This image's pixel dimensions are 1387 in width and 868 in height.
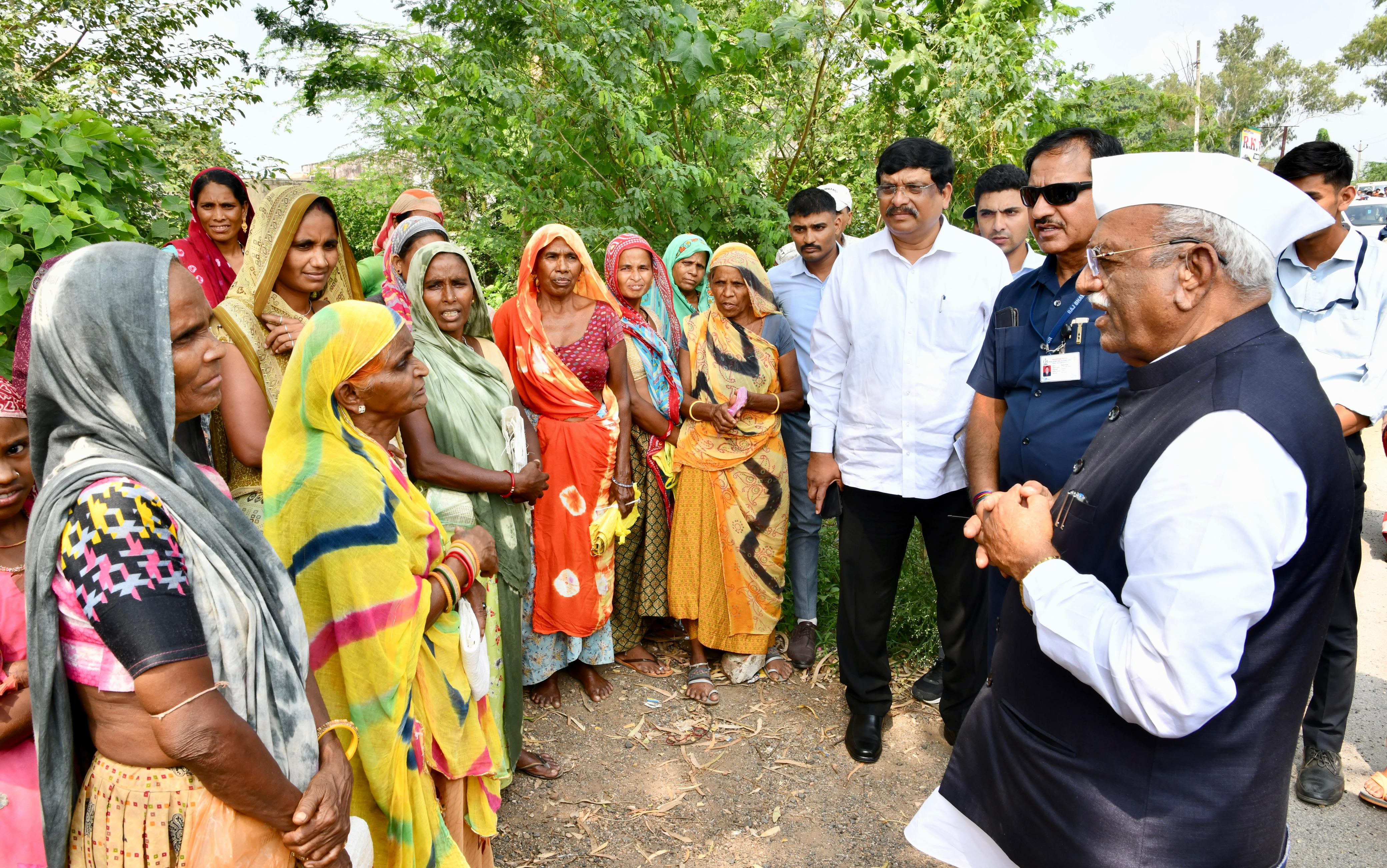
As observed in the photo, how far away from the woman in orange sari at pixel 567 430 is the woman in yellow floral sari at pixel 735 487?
40 cm

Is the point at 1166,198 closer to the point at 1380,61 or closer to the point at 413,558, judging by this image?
the point at 413,558

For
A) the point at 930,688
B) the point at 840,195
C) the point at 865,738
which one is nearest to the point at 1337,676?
the point at 930,688

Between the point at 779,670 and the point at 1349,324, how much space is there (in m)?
2.99

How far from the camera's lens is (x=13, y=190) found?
242cm

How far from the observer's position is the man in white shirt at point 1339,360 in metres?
3.33

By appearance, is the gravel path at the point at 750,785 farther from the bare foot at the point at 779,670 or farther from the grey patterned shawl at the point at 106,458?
the grey patterned shawl at the point at 106,458

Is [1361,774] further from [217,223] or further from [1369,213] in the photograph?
[1369,213]

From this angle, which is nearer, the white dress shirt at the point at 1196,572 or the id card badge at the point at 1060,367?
the white dress shirt at the point at 1196,572

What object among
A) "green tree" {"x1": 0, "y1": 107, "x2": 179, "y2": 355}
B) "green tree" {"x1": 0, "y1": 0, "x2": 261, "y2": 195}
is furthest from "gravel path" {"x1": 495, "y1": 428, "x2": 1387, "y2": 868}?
"green tree" {"x1": 0, "y1": 0, "x2": 261, "y2": 195}

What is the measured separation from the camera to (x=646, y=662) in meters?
Result: 4.59

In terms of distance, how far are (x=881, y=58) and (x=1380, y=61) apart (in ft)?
146

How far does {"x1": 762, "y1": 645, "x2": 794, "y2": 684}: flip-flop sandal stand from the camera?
4.46 meters

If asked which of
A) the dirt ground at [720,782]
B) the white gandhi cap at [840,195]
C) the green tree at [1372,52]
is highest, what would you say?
the green tree at [1372,52]

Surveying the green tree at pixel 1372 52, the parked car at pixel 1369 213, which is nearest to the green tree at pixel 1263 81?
the green tree at pixel 1372 52
